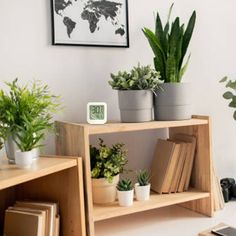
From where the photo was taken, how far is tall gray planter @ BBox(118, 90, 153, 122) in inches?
48.9

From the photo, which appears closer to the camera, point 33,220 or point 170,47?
point 33,220

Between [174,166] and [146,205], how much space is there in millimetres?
233

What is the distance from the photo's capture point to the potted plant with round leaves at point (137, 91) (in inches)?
48.8

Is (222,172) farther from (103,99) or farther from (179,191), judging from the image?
(103,99)

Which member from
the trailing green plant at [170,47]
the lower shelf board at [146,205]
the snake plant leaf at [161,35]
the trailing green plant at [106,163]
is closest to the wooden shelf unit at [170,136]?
the lower shelf board at [146,205]

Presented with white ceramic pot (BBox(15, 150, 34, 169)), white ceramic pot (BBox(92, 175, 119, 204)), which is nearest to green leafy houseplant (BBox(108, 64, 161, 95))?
white ceramic pot (BBox(92, 175, 119, 204))

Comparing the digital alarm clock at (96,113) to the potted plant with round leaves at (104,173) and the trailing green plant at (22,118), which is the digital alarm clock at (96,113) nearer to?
the potted plant with round leaves at (104,173)

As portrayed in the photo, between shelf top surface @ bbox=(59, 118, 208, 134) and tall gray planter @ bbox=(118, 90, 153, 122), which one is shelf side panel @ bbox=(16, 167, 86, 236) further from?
tall gray planter @ bbox=(118, 90, 153, 122)

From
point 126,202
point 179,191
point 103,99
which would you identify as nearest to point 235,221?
point 179,191

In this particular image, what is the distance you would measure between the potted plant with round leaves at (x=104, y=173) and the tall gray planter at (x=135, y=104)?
A: 15 centimetres

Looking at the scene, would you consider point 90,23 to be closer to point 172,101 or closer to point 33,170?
point 172,101

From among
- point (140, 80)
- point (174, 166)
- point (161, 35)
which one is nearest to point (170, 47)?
point (161, 35)

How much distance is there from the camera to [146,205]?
1.23 meters

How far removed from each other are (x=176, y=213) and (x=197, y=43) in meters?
0.84
